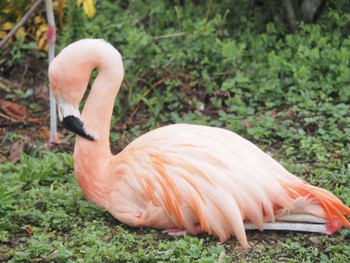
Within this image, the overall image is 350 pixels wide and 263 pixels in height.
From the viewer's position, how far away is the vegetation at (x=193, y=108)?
4359 millimetres

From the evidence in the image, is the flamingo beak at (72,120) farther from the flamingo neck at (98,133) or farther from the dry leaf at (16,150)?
the dry leaf at (16,150)

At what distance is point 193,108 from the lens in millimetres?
6527

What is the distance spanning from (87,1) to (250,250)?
2385mm

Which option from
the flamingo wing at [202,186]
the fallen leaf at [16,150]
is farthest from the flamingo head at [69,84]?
the fallen leaf at [16,150]

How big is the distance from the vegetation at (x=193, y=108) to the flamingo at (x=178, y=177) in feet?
0.35

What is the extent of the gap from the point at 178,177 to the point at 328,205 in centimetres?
86

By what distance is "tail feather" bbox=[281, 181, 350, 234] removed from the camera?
436 cm

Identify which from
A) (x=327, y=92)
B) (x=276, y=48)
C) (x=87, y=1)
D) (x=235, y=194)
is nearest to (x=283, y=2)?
(x=276, y=48)

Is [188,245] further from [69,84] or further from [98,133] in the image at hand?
[69,84]

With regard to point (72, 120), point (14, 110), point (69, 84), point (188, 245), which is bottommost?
point (188, 245)

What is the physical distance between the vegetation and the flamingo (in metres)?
0.11

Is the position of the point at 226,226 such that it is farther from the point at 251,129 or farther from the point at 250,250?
the point at 251,129

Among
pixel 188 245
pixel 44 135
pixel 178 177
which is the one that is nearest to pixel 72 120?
pixel 178 177

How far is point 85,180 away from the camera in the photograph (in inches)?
190
